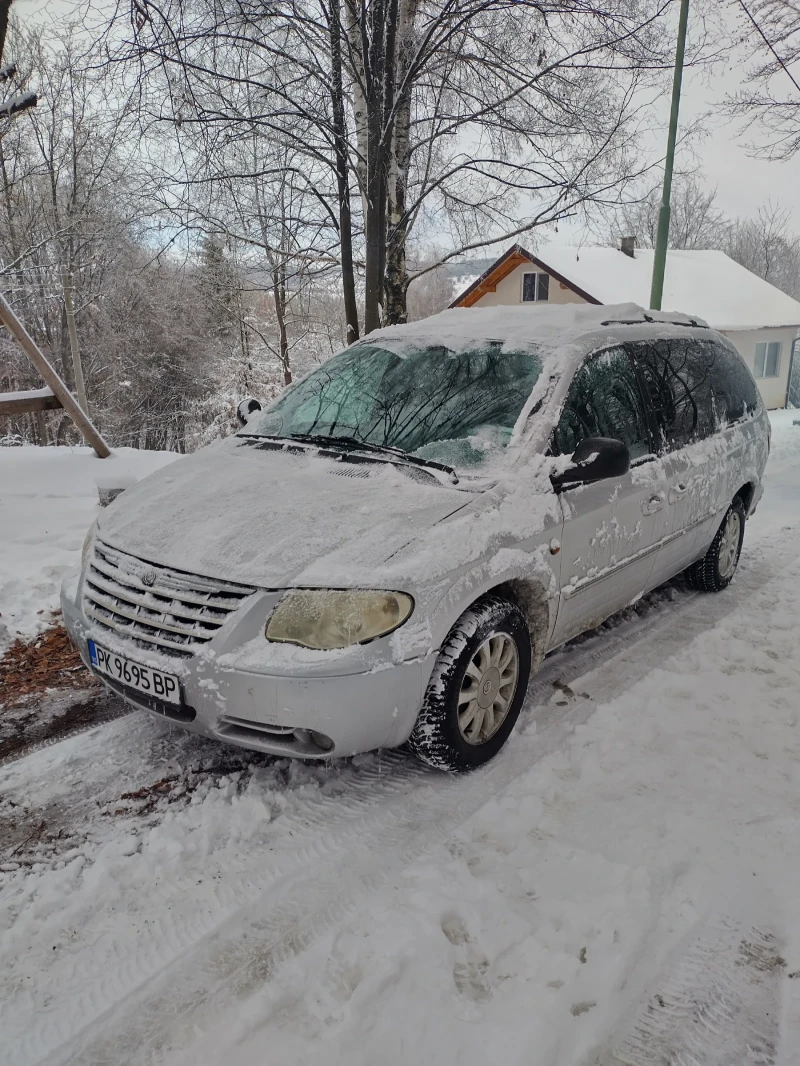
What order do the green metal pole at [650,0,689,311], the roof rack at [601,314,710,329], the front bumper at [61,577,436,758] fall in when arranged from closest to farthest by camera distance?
1. the front bumper at [61,577,436,758]
2. the roof rack at [601,314,710,329]
3. the green metal pole at [650,0,689,311]

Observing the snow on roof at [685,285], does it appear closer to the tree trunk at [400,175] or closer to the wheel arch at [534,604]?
the tree trunk at [400,175]

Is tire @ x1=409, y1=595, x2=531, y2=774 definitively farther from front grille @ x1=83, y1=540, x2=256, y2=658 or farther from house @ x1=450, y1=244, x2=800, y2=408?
house @ x1=450, y1=244, x2=800, y2=408

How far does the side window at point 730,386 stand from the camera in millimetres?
4941

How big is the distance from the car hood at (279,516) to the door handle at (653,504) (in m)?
1.38

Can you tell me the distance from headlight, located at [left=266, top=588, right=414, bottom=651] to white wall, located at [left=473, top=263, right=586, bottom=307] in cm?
2332

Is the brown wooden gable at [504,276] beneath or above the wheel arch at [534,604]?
above

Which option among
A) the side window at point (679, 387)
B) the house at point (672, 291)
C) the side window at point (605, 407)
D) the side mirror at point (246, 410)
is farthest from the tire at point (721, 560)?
the house at point (672, 291)

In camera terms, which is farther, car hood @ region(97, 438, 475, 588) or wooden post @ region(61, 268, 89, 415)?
wooden post @ region(61, 268, 89, 415)

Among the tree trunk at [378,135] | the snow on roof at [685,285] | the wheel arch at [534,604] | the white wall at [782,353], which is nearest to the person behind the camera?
the wheel arch at [534,604]

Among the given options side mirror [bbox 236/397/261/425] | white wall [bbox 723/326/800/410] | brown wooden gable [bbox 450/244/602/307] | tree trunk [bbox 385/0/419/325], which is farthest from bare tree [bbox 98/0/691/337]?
white wall [bbox 723/326/800/410]

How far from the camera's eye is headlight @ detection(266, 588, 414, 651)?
8.45ft

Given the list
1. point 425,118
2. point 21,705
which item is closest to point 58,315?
point 425,118

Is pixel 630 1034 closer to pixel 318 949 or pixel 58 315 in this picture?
pixel 318 949

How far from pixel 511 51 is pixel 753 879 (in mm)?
9632
